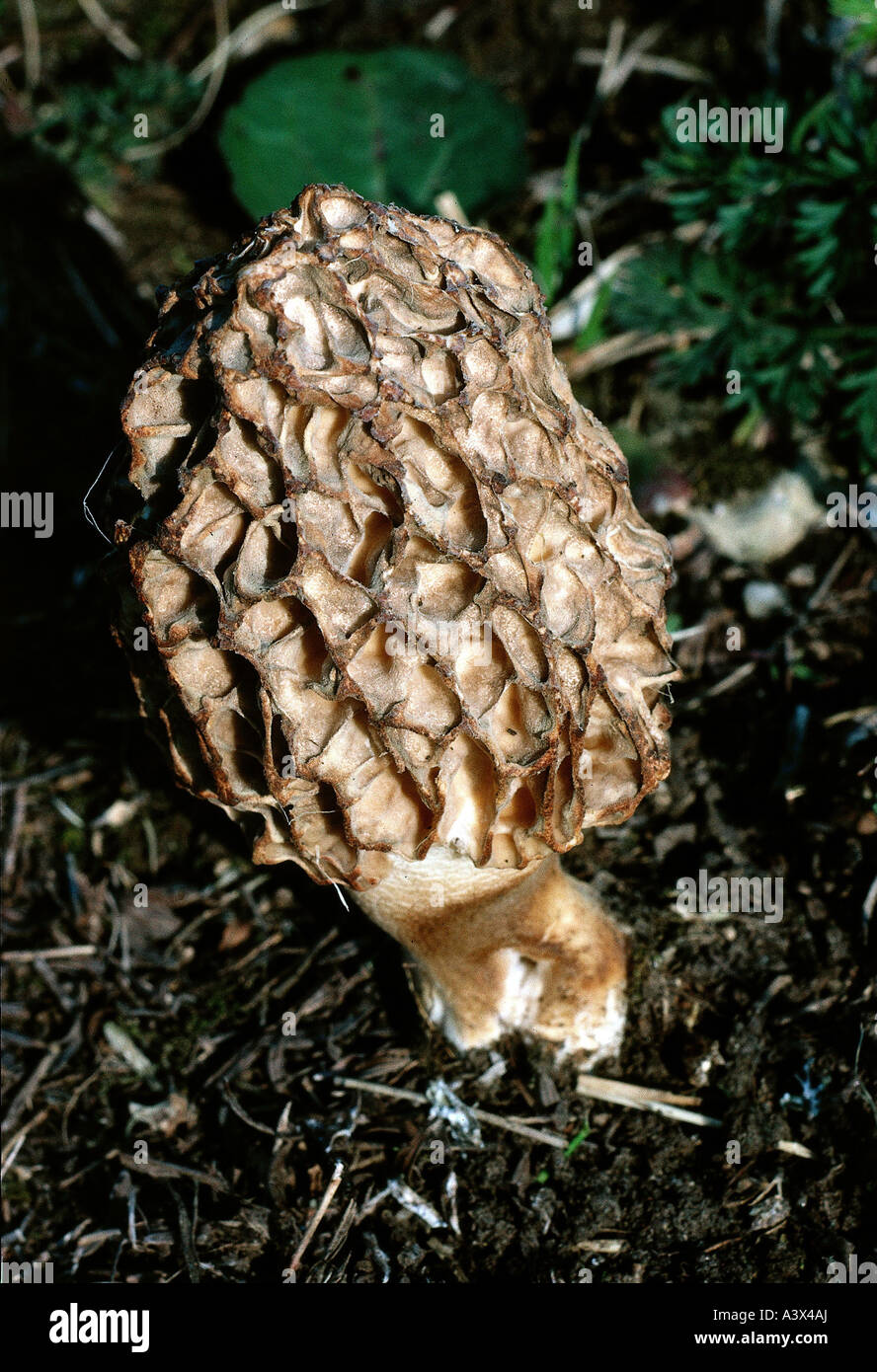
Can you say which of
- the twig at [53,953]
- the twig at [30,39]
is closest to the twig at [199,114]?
the twig at [30,39]

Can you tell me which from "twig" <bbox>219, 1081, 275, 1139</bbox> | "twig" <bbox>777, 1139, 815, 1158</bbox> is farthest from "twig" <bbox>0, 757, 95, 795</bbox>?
"twig" <bbox>777, 1139, 815, 1158</bbox>

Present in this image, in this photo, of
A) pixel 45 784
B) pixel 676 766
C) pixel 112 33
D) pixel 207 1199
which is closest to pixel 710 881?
pixel 676 766

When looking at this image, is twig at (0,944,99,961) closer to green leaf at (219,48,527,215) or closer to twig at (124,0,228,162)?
green leaf at (219,48,527,215)

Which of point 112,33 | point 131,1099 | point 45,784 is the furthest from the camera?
point 112,33

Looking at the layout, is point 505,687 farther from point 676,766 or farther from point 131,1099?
point 131,1099

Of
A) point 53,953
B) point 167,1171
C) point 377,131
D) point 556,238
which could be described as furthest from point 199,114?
point 167,1171
